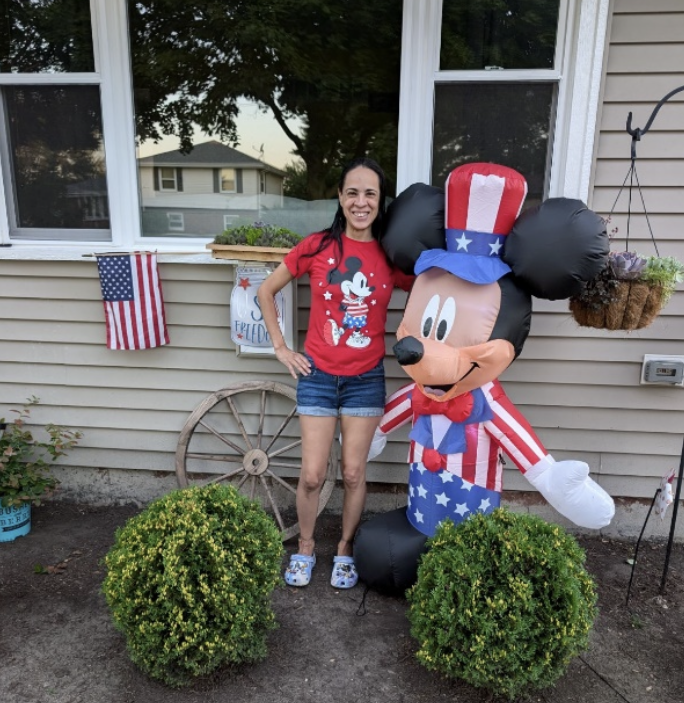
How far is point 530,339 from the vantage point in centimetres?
300

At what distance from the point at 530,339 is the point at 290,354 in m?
1.25

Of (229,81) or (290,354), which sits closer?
(290,354)

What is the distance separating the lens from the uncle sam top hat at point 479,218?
84.3 inches

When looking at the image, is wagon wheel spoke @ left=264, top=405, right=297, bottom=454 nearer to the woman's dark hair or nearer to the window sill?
the window sill

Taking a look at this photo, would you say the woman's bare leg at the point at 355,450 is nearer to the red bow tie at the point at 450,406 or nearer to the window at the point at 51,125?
the red bow tie at the point at 450,406

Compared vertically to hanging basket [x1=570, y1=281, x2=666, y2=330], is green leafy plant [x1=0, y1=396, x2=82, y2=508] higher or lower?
lower

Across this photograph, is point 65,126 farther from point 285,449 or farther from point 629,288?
point 629,288

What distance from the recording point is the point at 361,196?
7.67ft

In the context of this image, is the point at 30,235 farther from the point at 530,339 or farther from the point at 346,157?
the point at 530,339

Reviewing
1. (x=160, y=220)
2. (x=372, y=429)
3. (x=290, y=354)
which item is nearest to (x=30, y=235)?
(x=160, y=220)

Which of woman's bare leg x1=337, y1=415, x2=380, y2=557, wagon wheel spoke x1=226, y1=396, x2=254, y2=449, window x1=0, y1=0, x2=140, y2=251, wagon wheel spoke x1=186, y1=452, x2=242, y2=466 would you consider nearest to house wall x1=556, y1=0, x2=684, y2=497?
woman's bare leg x1=337, y1=415, x2=380, y2=557

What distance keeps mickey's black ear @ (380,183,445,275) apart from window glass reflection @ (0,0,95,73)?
6.10ft

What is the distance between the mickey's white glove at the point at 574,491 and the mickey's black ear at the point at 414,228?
931mm

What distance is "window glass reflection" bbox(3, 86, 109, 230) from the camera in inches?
122
